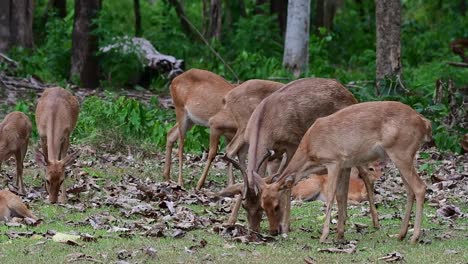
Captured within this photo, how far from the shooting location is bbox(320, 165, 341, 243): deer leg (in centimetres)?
980

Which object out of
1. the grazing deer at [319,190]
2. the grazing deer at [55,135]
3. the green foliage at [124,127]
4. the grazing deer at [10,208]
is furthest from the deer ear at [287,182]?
the green foliage at [124,127]

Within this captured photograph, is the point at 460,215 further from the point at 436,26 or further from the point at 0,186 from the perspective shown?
the point at 436,26

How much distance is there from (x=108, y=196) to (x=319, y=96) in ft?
9.46

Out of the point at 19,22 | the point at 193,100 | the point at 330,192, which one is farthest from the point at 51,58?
the point at 330,192

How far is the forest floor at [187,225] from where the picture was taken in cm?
883

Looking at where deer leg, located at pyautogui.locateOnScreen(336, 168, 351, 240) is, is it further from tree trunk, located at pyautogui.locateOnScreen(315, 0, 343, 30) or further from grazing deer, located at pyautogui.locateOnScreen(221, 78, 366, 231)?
tree trunk, located at pyautogui.locateOnScreen(315, 0, 343, 30)

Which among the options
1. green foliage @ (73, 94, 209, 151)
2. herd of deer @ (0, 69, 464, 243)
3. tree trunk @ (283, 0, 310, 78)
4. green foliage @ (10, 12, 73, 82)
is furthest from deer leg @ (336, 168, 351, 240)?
green foliage @ (10, 12, 73, 82)

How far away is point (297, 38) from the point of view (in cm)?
2147

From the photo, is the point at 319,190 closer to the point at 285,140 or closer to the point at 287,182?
the point at 285,140

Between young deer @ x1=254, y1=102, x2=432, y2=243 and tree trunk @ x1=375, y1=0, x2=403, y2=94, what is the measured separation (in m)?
8.23

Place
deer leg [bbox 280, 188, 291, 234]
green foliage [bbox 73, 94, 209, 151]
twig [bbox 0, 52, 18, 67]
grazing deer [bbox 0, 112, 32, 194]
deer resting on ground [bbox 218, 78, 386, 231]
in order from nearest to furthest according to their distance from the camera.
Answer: deer leg [bbox 280, 188, 291, 234]
deer resting on ground [bbox 218, 78, 386, 231]
grazing deer [bbox 0, 112, 32, 194]
green foliage [bbox 73, 94, 209, 151]
twig [bbox 0, 52, 18, 67]

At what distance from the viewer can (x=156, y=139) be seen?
55.2ft

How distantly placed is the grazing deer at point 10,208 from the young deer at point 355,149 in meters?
2.37

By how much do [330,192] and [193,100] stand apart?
5285 mm
